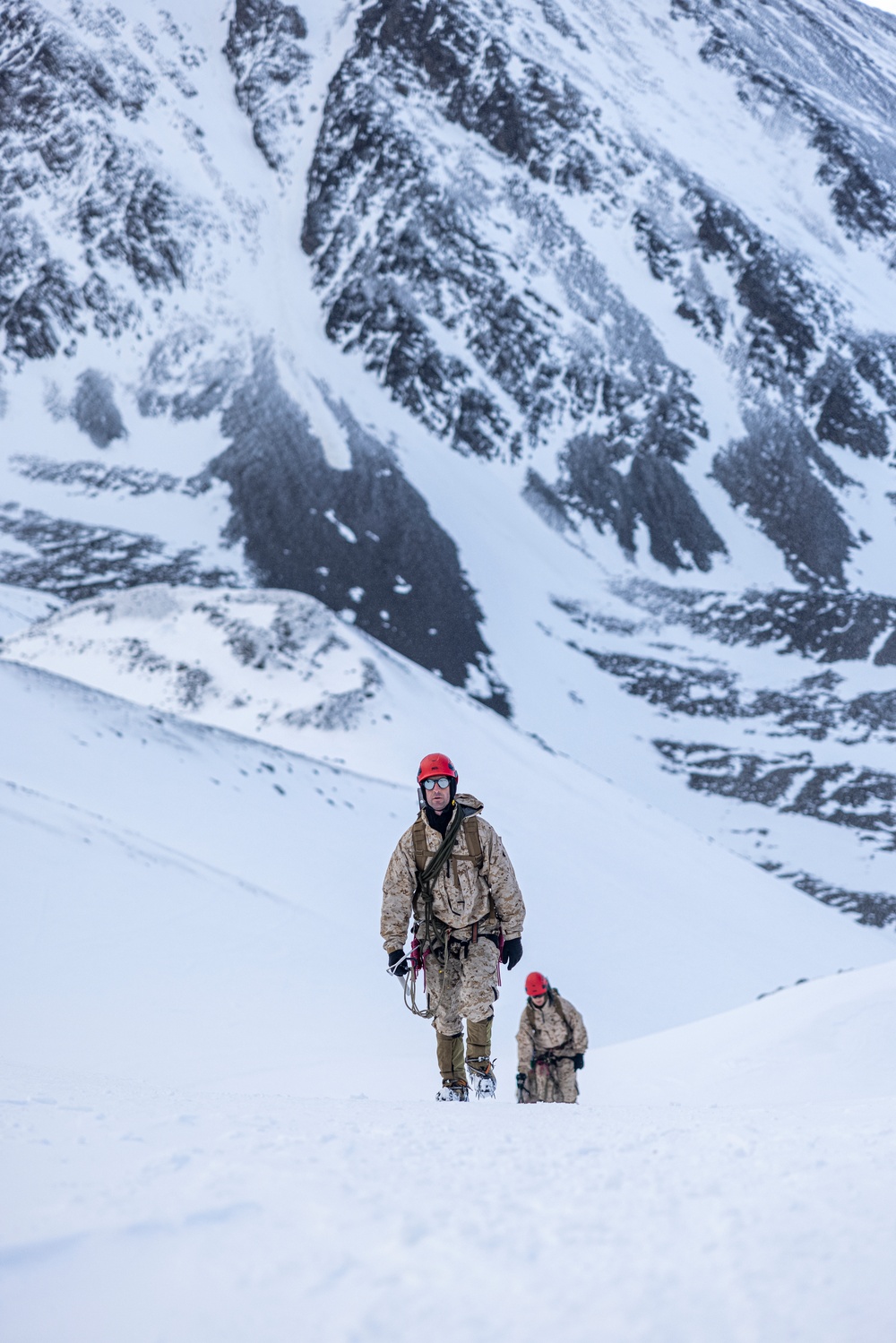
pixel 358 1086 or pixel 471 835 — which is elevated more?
pixel 471 835

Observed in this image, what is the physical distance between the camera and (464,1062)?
579cm

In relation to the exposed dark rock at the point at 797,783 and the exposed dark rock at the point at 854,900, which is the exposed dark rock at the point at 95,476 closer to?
the exposed dark rock at the point at 797,783

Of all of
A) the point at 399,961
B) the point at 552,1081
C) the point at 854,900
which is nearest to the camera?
the point at 399,961

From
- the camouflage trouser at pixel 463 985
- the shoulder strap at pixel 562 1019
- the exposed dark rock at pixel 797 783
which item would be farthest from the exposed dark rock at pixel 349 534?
the camouflage trouser at pixel 463 985

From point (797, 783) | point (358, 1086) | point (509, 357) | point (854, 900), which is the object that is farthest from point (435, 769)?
point (509, 357)

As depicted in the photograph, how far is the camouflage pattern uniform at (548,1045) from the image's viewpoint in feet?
24.8

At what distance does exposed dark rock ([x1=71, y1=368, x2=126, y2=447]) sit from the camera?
3078 inches

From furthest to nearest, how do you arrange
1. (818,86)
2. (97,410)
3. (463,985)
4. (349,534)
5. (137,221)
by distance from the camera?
(818,86)
(137,221)
(97,410)
(349,534)
(463,985)

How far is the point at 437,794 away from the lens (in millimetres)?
5223

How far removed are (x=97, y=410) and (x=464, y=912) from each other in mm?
81826

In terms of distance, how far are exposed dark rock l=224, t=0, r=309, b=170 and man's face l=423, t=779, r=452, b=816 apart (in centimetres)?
11678

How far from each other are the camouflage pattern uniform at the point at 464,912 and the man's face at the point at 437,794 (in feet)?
Answer: 0.34

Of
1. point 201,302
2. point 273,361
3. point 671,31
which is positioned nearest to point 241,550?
point 273,361

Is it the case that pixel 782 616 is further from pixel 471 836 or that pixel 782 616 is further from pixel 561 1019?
pixel 471 836
